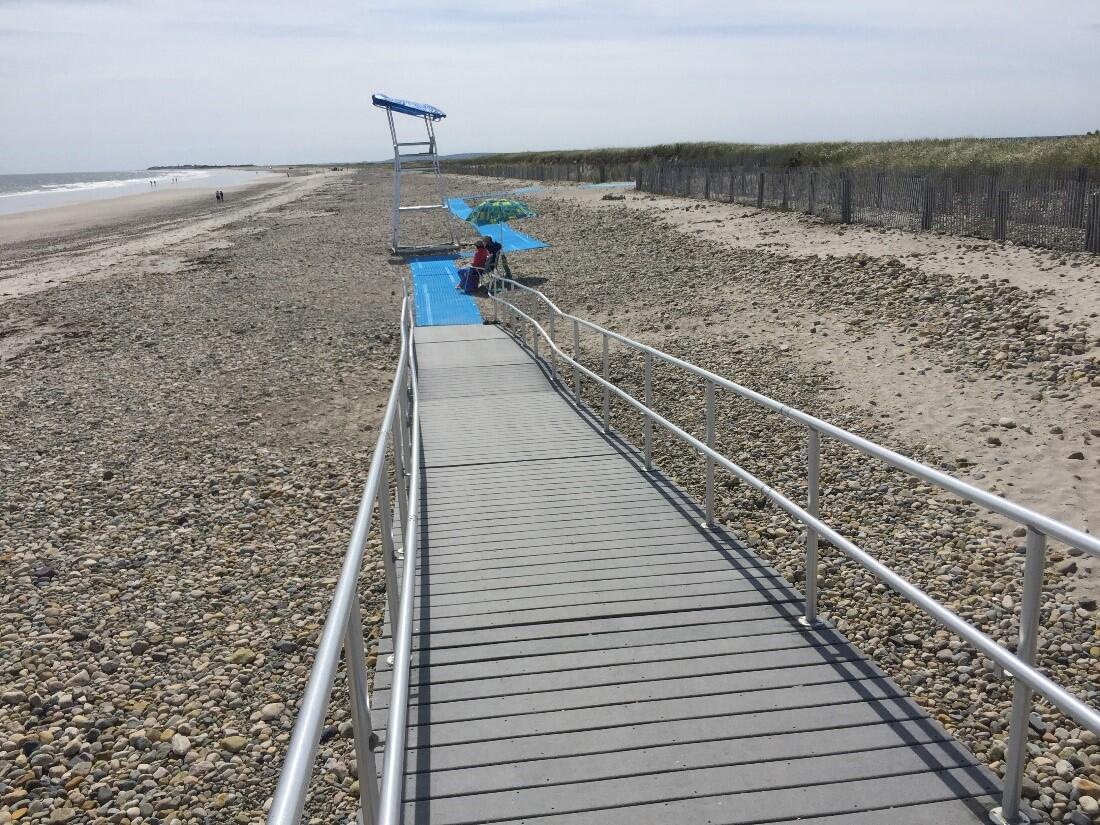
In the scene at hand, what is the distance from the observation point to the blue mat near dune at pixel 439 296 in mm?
16641

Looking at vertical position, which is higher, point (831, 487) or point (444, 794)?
point (444, 794)

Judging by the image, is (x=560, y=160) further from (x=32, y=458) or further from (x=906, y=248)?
(x=32, y=458)

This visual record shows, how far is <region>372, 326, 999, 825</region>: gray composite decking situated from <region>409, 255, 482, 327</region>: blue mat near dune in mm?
11079

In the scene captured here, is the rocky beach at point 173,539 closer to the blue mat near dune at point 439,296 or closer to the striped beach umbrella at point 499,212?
the blue mat near dune at point 439,296

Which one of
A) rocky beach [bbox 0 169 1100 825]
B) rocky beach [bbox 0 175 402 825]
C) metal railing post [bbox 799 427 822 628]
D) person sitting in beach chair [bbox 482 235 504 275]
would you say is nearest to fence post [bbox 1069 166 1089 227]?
rocky beach [bbox 0 169 1100 825]

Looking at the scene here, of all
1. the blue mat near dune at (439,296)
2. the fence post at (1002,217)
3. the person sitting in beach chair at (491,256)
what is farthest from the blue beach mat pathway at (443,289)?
the fence post at (1002,217)

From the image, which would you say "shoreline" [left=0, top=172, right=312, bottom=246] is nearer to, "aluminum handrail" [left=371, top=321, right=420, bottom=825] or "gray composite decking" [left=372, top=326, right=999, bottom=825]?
"gray composite decking" [left=372, top=326, right=999, bottom=825]

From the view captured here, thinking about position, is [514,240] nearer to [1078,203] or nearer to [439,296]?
[439,296]

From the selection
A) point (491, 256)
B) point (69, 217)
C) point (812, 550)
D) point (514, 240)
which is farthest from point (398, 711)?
point (69, 217)

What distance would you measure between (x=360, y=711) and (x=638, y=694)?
1567mm

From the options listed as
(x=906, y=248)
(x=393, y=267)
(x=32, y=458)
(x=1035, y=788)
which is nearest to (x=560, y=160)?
(x=393, y=267)

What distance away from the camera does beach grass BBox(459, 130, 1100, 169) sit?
23.5m

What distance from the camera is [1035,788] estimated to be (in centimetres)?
354

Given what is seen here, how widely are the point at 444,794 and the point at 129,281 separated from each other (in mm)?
22039
